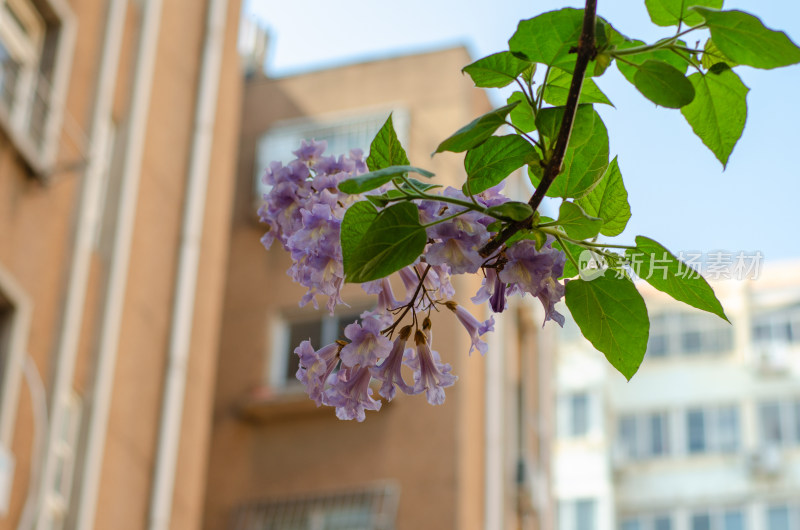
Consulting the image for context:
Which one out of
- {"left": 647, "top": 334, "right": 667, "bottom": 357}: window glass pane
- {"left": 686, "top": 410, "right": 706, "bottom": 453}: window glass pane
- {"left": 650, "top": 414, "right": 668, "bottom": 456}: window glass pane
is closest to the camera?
{"left": 686, "top": 410, "right": 706, "bottom": 453}: window glass pane

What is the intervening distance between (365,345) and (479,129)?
0.26 m

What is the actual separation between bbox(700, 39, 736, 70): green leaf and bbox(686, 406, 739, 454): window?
2349 cm

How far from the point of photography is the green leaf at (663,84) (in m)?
1.05

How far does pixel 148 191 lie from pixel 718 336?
17.9 metres

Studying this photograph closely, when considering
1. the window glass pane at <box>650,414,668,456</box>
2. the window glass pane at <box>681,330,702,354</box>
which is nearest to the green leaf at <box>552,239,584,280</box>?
the window glass pane at <box>650,414,668,456</box>

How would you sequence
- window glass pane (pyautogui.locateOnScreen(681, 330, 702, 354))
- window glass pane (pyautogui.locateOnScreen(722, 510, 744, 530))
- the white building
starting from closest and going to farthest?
1. window glass pane (pyautogui.locateOnScreen(722, 510, 744, 530))
2. the white building
3. window glass pane (pyautogui.locateOnScreen(681, 330, 702, 354))

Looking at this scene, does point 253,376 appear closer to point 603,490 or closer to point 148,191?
point 148,191

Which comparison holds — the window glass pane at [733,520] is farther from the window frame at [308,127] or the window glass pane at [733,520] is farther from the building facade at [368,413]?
the window frame at [308,127]

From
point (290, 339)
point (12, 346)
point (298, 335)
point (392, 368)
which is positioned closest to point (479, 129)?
point (392, 368)

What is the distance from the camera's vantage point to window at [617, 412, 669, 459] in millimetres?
24203

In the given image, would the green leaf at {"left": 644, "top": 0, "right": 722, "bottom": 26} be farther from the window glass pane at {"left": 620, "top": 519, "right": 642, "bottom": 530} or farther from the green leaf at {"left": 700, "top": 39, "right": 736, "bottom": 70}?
the window glass pane at {"left": 620, "top": 519, "right": 642, "bottom": 530}

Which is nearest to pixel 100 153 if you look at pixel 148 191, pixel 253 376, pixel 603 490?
pixel 148 191

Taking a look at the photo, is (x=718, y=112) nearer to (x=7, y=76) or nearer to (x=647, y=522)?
(x=7, y=76)

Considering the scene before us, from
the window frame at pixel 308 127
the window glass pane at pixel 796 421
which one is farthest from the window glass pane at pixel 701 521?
the window frame at pixel 308 127
